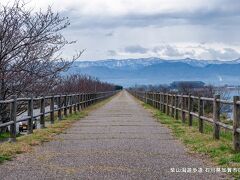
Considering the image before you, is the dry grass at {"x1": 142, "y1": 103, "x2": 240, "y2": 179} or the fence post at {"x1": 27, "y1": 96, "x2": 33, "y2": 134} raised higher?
the fence post at {"x1": 27, "y1": 96, "x2": 33, "y2": 134}

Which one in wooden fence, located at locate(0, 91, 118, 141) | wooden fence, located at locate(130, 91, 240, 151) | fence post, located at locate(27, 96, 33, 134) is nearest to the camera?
wooden fence, located at locate(130, 91, 240, 151)

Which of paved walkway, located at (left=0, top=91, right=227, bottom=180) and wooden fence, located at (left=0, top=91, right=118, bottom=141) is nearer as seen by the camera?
paved walkway, located at (left=0, top=91, right=227, bottom=180)

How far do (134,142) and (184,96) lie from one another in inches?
284

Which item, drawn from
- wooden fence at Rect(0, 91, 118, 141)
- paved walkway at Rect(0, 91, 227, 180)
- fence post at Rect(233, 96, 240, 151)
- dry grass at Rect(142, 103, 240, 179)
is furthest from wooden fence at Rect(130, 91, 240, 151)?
wooden fence at Rect(0, 91, 118, 141)

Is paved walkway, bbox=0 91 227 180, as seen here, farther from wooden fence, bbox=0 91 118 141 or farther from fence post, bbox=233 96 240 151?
wooden fence, bbox=0 91 118 141

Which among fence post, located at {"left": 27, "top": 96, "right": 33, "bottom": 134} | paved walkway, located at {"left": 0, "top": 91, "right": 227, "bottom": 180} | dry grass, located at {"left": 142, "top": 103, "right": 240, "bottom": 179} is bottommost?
paved walkway, located at {"left": 0, "top": 91, "right": 227, "bottom": 180}

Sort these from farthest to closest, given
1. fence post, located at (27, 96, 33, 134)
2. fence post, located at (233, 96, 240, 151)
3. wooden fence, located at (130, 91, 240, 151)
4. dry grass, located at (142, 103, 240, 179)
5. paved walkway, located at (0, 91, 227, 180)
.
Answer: fence post, located at (27, 96, 33, 134), wooden fence, located at (130, 91, 240, 151), fence post, located at (233, 96, 240, 151), dry grass, located at (142, 103, 240, 179), paved walkway, located at (0, 91, 227, 180)

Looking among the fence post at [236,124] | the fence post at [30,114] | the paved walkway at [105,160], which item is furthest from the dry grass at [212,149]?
the fence post at [30,114]

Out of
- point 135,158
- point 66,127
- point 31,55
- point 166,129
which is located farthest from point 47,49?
point 135,158

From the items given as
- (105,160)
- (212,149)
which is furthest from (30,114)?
(212,149)

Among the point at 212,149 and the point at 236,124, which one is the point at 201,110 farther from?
the point at 236,124

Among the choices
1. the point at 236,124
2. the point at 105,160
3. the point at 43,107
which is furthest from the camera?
the point at 43,107

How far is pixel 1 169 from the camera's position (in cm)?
941

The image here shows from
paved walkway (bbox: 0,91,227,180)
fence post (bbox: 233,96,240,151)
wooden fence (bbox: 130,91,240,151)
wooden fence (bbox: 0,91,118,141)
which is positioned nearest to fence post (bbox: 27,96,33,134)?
wooden fence (bbox: 0,91,118,141)
